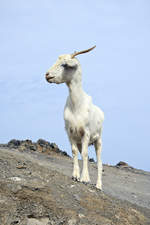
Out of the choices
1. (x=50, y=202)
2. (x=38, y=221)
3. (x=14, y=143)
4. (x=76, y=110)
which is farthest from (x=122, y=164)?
(x=38, y=221)

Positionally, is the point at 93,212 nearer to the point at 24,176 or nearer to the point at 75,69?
the point at 24,176

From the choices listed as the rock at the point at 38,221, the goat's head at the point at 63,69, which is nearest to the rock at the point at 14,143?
the goat's head at the point at 63,69

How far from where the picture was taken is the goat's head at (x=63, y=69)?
9305mm

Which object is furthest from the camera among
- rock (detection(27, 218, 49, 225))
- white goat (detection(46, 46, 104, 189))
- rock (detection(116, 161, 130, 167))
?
rock (detection(116, 161, 130, 167))

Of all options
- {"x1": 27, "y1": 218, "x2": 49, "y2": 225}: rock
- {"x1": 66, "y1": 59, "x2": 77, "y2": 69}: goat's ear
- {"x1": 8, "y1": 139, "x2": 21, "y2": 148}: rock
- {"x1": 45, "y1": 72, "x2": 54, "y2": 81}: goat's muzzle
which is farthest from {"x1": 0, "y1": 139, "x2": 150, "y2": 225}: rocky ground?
{"x1": 8, "y1": 139, "x2": 21, "y2": 148}: rock

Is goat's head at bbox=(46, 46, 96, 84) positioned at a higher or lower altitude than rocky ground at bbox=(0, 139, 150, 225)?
higher

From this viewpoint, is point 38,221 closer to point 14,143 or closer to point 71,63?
point 71,63

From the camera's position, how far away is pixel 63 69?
947cm

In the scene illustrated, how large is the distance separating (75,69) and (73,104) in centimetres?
93

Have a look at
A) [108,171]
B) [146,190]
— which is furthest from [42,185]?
[108,171]

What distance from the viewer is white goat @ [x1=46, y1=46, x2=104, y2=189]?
9.45m

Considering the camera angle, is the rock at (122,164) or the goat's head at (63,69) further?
the rock at (122,164)

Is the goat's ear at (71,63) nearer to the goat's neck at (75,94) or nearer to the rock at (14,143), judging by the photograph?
the goat's neck at (75,94)

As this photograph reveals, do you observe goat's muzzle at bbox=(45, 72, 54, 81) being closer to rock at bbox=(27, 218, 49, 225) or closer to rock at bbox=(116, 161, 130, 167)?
rock at bbox=(27, 218, 49, 225)
